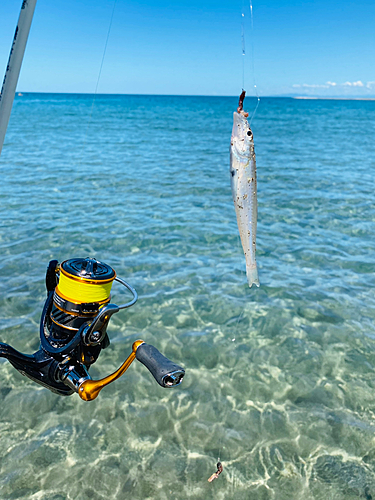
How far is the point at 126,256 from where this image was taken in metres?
10.0

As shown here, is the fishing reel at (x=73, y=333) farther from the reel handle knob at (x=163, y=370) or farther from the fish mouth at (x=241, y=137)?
the fish mouth at (x=241, y=137)

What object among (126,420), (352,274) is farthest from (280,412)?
(352,274)

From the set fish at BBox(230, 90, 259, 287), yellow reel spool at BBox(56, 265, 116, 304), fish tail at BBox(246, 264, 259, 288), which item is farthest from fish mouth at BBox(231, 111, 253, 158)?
yellow reel spool at BBox(56, 265, 116, 304)

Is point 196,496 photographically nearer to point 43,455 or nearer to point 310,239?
point 43,455

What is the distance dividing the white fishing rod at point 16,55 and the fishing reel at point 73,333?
51.3 inches

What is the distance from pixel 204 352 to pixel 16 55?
201 inches

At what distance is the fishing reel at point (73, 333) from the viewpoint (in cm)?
339

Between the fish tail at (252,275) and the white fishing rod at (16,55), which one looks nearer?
the white fishing rod at (16,55)

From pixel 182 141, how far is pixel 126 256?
70.4ft

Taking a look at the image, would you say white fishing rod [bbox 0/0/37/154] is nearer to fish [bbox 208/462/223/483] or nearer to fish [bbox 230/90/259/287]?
fish [bbox 230/90/259/287]

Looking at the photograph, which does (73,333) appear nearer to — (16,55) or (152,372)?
(152,372)

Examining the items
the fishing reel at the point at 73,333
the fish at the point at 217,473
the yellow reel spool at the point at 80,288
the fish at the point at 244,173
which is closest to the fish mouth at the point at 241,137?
the fish at the point at 244,173

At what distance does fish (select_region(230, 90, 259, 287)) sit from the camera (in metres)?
3.17

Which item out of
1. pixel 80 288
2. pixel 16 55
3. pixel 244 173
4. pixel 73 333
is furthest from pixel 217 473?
pixel 16 55
